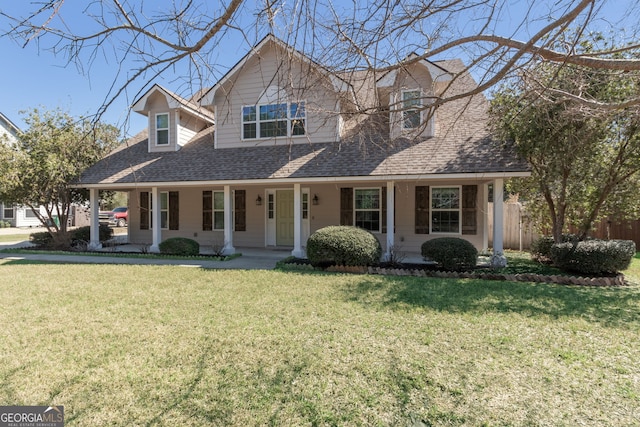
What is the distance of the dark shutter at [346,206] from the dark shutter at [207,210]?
5450mm

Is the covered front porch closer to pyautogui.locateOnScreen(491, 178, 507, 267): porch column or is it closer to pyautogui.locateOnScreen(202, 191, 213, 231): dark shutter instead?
pyautogui.locateOnScreen(202, 191, 213, 231): dark shutter

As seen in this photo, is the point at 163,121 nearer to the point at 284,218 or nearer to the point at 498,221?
the point at 284,218

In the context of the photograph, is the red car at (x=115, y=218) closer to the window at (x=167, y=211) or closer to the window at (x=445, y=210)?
the window at (x=167, y=211)

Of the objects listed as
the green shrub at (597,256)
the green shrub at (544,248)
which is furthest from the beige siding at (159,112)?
the green shrub at (597,256)

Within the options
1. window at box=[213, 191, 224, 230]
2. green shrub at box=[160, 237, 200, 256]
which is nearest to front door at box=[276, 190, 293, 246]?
window at box=[213, 191, 224, 230]

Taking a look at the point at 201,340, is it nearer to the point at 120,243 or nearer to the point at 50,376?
the point at 50,376

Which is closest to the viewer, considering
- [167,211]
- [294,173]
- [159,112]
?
[294,173]

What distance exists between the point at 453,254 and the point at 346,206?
446cm

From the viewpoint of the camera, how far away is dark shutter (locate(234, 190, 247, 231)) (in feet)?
42.5

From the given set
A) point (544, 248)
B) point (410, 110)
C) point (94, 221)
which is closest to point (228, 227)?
point (94, 221)

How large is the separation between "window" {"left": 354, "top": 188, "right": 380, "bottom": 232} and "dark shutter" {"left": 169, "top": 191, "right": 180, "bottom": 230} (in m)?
7.58

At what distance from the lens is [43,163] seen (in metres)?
11.3

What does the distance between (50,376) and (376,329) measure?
3.79 meters

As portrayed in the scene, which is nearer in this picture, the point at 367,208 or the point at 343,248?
the point at 343,248
